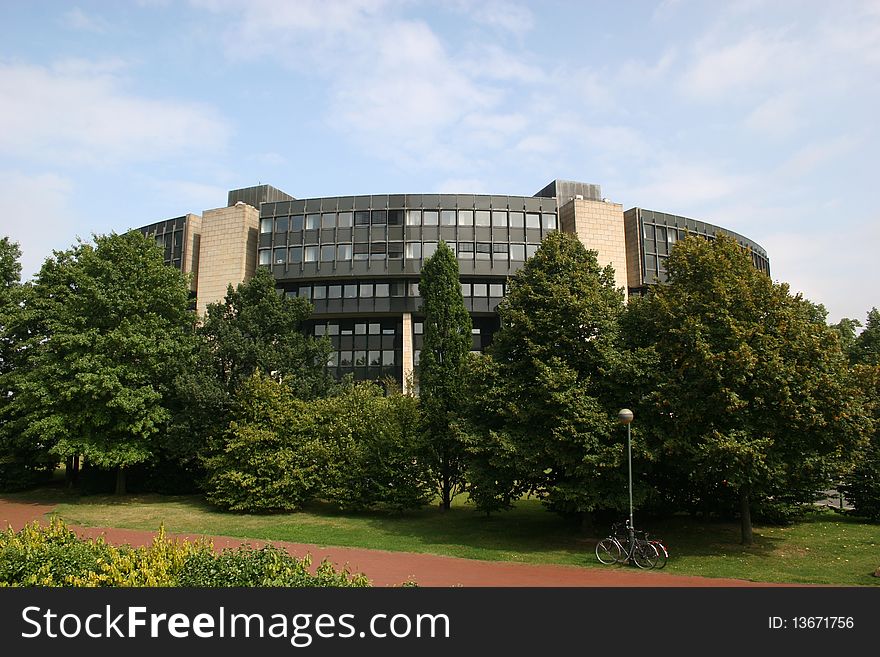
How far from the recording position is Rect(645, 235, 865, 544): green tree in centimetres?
1644

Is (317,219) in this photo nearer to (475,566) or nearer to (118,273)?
(118,273)

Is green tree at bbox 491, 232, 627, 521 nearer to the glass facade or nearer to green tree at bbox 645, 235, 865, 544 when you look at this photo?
green tree at bbox 645, 235, 865, 544

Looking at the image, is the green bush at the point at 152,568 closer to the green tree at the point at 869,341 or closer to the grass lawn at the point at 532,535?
the grass lawn at the point at 532,535

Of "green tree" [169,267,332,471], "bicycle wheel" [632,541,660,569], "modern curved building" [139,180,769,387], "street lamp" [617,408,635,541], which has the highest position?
"modern curved building" [139,180,769,387]

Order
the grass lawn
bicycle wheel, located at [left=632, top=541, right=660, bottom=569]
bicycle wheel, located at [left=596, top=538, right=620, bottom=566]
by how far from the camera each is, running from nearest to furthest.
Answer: bicycle wheel, located at [left=632, top=541, right=660, bottom=569], the grass lawn, bicycle wheel, located at [left=596, top=538, right=620, bottom=566]

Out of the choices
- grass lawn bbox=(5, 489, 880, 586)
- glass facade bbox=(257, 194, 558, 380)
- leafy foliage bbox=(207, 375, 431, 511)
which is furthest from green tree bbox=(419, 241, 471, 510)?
glass facade bbox=(257, 194, 558, 380)

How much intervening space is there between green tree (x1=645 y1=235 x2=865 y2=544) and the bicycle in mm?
2411

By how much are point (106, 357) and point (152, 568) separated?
2311 centimetres

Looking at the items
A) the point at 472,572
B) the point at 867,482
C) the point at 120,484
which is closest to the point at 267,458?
the point at 120,484

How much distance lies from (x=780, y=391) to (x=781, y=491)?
20.9 ft

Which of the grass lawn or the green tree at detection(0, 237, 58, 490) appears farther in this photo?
the green tree at detection(0, 237, 58, 490)

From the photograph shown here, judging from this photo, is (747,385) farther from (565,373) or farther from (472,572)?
(472,572)

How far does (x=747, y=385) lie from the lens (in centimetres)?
1697
